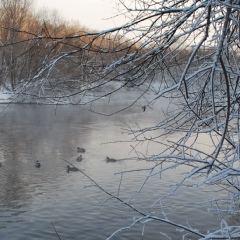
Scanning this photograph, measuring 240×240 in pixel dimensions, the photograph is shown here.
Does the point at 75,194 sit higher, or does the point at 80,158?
the point at 80,158

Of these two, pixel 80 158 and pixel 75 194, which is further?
pixel 80 158

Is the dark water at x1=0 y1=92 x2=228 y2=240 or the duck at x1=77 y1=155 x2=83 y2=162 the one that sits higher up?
the duck at x1=77 y1=155 x2=83 y2=162

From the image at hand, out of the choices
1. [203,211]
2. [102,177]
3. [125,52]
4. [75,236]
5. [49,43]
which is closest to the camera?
[49,43]

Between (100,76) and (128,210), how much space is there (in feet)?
22.9

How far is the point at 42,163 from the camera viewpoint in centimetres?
1288

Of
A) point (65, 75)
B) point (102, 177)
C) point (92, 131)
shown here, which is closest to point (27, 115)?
point (92, 131)

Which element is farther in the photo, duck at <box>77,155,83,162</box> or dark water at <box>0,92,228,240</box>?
duck at <box>77,155,83,162</box>

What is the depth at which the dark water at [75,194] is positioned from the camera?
800cm

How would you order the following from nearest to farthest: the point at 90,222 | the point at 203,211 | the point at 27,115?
the point at 90,222 < the point at 203,211 < the point at 27,115

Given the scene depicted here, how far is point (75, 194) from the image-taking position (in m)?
9.87

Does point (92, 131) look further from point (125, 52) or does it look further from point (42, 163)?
point (125, 52)

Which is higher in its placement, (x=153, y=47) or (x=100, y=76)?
(x=153, y=47)

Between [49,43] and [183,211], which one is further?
[183,211]

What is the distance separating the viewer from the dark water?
315 inches
